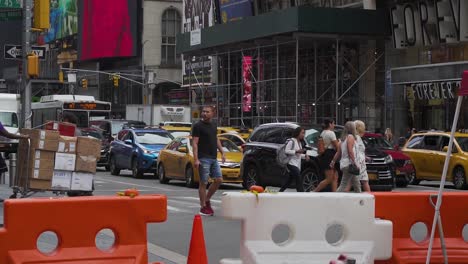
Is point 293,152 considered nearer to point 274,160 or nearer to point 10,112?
point 274,160

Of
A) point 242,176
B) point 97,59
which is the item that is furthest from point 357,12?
point 97,59

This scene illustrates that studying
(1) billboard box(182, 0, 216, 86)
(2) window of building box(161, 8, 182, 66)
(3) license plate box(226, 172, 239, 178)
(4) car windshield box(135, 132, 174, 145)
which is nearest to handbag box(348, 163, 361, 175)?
(3) license plate box(226, 172, 239, 178)

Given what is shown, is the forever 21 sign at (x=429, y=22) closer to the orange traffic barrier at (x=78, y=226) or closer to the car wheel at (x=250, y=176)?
the car wheel at (x=250, y=176)

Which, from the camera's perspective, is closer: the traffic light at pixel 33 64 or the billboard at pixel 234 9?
the traffic light at pixel 33 64

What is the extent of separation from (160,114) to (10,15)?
26611mm

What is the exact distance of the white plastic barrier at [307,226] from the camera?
25.2ft

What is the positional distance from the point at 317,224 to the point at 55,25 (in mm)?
92965

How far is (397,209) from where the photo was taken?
28.5ft

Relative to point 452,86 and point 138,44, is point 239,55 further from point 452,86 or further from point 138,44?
point 138,44

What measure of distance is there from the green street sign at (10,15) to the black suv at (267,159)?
693cm

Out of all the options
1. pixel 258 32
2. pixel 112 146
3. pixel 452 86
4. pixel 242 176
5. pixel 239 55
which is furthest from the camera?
pixel 239 55

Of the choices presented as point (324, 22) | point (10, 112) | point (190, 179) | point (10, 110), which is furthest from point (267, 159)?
point (10, 110)

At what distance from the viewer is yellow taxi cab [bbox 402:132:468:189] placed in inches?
941

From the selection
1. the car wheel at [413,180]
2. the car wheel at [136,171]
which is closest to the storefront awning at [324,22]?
the car wheel at [136,171]
